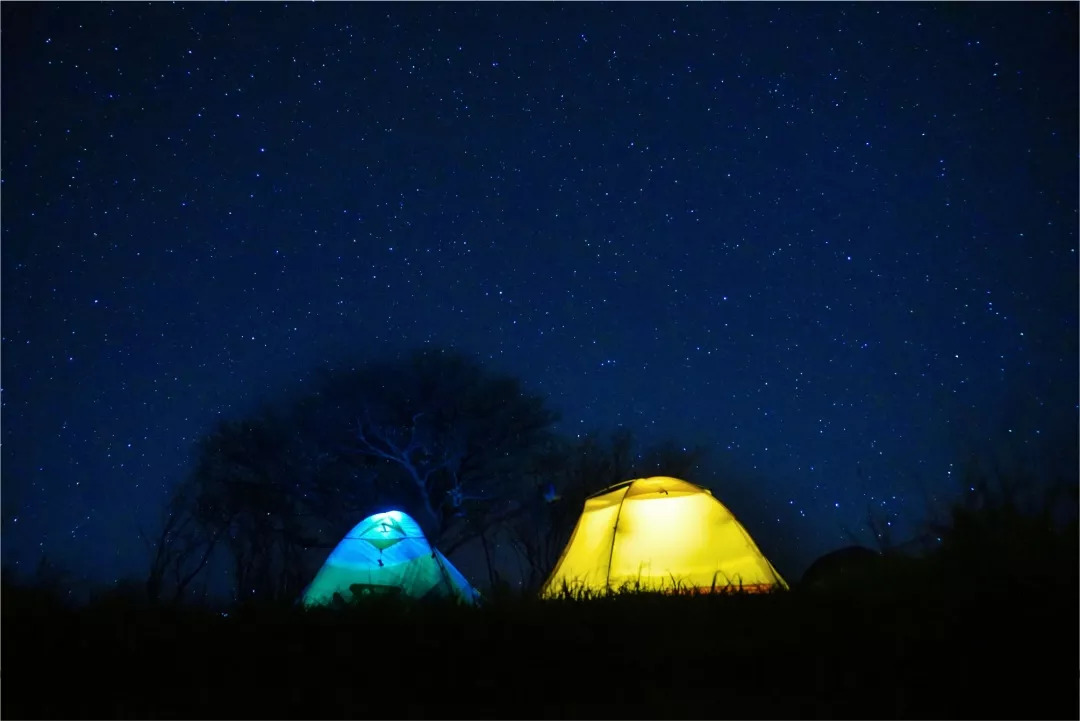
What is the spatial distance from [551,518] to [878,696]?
1538 centimetres

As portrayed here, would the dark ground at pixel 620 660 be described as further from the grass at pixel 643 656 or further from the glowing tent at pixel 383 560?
the glowing tent at pixel 383 560

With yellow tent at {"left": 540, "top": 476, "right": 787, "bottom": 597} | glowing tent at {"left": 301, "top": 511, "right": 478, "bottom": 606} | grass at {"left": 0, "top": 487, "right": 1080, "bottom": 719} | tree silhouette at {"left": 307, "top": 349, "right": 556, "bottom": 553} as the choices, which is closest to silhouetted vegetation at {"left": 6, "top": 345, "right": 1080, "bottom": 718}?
grass at {"left": 0, "top": 487, "right": 1080, "bottom": 719}

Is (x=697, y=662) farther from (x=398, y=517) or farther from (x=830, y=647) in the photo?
(x=398, y=517)

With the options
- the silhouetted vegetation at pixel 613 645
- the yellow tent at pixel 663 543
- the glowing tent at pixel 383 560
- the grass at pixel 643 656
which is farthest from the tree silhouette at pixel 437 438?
the grass at pixel 643 656

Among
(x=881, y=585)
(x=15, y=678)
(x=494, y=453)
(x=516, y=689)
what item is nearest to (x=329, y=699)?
(x=516, y=689)

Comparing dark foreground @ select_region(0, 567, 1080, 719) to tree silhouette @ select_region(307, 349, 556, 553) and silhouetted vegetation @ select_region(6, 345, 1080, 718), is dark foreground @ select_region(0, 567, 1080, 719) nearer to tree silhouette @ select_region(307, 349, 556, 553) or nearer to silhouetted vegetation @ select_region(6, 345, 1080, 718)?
silhouetted vegetation @ select_region(6, 345, 1080, 718)

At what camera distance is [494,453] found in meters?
17.3

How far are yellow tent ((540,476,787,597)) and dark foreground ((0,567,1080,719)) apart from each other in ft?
13.7

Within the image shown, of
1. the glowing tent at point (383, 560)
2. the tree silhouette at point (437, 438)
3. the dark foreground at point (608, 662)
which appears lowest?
the dark foreground at point (608, 662)

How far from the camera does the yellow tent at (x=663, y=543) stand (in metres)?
7.78

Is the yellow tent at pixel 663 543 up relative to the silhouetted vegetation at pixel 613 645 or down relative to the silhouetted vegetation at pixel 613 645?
up

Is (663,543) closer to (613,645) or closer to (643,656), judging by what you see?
(613,645)

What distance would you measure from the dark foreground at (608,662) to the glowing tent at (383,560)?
5.59m

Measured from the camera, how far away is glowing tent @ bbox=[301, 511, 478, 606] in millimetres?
9188
